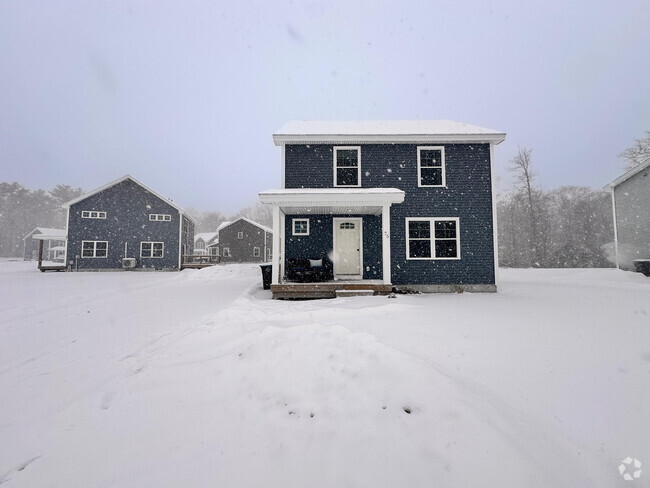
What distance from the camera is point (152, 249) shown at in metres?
22.2

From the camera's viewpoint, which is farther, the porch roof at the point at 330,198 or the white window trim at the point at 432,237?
the white window trim at the point at 432,237

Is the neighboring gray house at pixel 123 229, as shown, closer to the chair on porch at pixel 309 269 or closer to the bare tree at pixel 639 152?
the chair on porch at pixel 309 269

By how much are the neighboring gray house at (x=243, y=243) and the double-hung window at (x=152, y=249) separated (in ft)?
37.5

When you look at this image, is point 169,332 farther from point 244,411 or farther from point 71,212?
point 71,212

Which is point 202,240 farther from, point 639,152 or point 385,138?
point 639,152

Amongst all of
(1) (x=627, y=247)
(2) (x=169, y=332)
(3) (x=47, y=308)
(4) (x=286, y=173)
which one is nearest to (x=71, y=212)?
(3) (x=47, y=308)

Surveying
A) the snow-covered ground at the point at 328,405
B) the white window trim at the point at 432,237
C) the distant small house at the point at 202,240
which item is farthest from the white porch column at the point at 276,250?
the distant small house at the point at 202,240

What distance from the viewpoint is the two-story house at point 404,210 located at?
1087cm

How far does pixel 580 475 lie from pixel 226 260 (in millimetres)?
34336

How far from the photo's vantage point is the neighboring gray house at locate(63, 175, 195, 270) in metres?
21.1

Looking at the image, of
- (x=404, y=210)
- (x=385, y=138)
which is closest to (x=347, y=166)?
(x=385, y=138)

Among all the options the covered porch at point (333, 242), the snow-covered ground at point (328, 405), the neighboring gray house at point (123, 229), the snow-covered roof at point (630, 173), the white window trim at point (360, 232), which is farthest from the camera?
the neighboring gray house at point (123, 229)

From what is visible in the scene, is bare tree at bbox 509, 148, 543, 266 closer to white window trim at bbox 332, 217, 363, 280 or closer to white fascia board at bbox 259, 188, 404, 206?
white window trim at bbox 332, 217, 363, 280

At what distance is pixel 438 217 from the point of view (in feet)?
36.4
